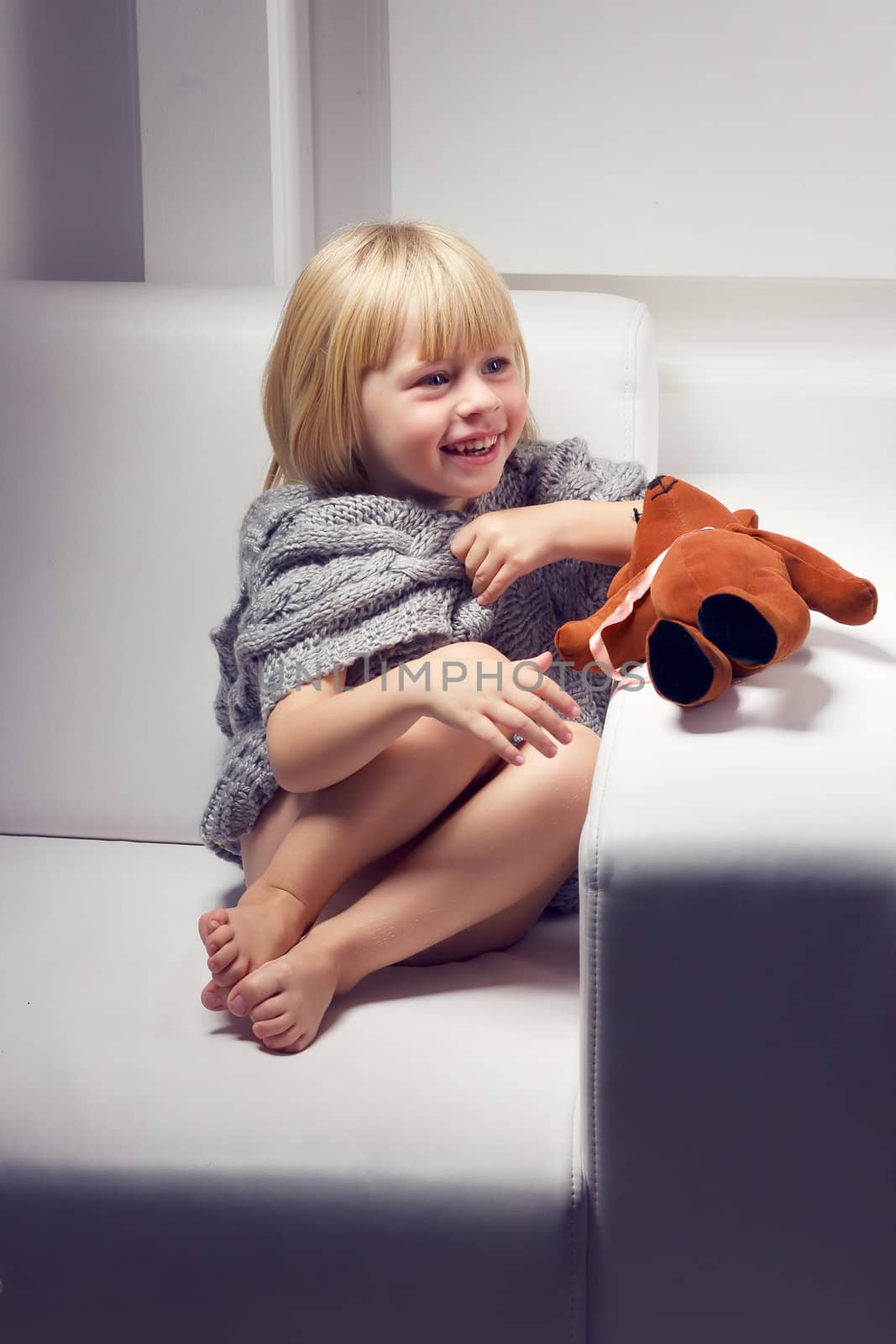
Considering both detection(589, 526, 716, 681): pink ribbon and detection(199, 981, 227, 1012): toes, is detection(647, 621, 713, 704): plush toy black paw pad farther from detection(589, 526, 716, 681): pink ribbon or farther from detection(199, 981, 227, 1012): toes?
detection(199, 981, 227, 1012): toes

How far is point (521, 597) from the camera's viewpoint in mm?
1083

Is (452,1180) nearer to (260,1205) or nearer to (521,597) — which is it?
(260,1205)

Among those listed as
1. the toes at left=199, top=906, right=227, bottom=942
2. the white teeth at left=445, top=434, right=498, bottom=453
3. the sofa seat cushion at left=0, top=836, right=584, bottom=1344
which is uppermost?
the white teeth at left=445, top=434, right=498, bottom=453

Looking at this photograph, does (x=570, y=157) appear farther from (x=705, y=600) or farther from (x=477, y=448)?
(x=705, y=600)

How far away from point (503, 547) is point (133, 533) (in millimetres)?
381

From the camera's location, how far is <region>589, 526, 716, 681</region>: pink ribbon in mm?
866

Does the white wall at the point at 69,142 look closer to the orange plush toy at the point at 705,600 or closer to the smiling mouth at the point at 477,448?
the smiling mouth at the point at 477,448

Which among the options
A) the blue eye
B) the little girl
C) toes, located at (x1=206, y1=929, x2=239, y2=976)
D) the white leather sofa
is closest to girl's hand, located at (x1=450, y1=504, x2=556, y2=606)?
the little girl

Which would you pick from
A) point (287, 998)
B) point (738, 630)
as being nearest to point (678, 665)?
point (738, 630)

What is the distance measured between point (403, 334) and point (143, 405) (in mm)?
305

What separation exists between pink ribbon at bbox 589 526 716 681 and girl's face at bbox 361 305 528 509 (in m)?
0.20

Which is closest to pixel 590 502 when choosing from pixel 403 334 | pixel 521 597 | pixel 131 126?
pixel 521 597

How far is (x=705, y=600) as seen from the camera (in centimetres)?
76

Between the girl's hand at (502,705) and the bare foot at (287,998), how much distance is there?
0.60 feet
